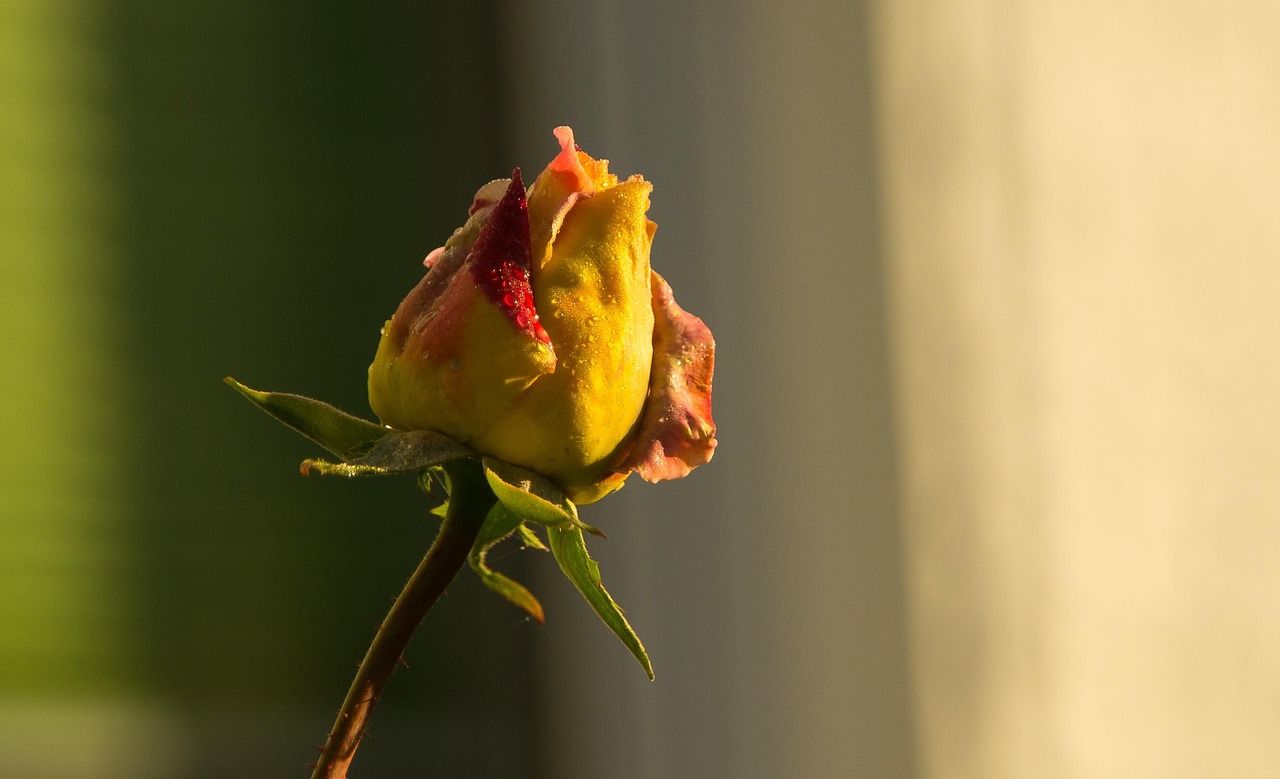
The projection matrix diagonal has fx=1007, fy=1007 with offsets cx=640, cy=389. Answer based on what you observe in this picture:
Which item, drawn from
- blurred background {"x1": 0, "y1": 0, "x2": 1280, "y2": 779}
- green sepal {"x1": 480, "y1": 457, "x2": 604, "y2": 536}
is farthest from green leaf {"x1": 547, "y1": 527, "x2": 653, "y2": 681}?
blurred background {"x1": 0, "y1": 0, "x2": 1280, "y2": 779}

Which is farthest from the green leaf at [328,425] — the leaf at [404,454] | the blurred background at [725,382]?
the blurred background at [725,382]

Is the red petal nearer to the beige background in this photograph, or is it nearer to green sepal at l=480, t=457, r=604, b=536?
green sepal at l=480, t=457, r=604, b=536

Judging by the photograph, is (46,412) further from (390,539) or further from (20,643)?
(390,539)

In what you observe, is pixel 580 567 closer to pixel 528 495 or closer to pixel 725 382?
pixel 528 495

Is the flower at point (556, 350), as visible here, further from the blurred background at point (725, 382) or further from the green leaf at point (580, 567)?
the blurred background at point (725, 382)

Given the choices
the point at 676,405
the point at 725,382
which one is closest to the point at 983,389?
the point at 725,382

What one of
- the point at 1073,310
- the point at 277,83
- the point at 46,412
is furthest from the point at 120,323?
the point at 1073,310
